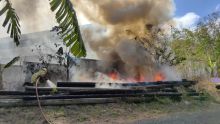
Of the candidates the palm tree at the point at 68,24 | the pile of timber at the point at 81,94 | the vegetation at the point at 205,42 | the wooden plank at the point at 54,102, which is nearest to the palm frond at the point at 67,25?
the palm tree at the point at 68,24

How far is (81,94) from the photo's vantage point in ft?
59.7

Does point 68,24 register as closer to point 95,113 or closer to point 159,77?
point 95,113

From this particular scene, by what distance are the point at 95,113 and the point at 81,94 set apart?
188 centimetres

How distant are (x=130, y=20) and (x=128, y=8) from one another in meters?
1.05

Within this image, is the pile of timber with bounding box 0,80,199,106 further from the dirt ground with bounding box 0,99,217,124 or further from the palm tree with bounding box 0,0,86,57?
the palm tree with bounding box 0,0,86,57

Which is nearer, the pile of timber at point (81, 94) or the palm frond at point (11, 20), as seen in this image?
the palm frond at point (11, 20)

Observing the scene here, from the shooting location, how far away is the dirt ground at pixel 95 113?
14703mm

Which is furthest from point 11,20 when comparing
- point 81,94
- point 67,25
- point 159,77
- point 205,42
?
point 205,42

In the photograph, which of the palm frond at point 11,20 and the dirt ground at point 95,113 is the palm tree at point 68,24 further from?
the dirt ground at point 95,113

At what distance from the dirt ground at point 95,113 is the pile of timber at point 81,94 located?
11.9 inches

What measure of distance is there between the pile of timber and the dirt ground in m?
0.30

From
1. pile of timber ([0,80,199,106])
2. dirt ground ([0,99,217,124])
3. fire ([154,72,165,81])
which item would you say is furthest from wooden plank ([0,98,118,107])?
fire ([154,72,165,81])

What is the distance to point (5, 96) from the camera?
16578 mm

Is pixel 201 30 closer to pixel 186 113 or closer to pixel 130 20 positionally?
pixel 130 20
